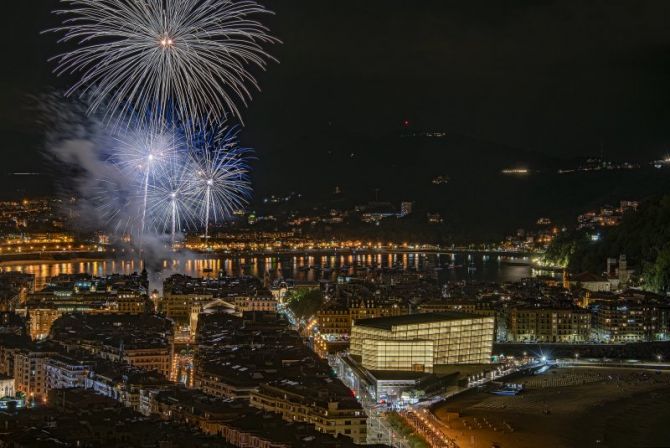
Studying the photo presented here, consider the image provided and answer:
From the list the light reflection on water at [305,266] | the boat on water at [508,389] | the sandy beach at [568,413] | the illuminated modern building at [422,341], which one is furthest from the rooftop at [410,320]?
the light reflection on water at [305,266]

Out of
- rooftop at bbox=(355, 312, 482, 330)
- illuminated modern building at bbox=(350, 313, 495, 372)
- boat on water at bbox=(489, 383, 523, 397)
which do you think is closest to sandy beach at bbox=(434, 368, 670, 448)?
boat on water at bbox=(489, 383, 523, 397)

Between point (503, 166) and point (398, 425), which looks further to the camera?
point (503, 166)

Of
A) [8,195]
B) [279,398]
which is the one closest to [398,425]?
[279,398]

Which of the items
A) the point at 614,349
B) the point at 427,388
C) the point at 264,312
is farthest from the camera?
the point at 264,312

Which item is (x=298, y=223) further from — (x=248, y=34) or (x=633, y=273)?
(x=248, y=34)

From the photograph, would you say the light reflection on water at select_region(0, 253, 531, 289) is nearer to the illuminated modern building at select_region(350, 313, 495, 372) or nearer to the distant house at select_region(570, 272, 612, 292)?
the distant house at select_region(570, 272, 612, 292)

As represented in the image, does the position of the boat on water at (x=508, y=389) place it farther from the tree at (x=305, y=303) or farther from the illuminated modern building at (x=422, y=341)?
the tree at (x=305, y=303)

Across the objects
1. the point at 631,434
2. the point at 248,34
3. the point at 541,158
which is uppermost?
the point at 541,158
